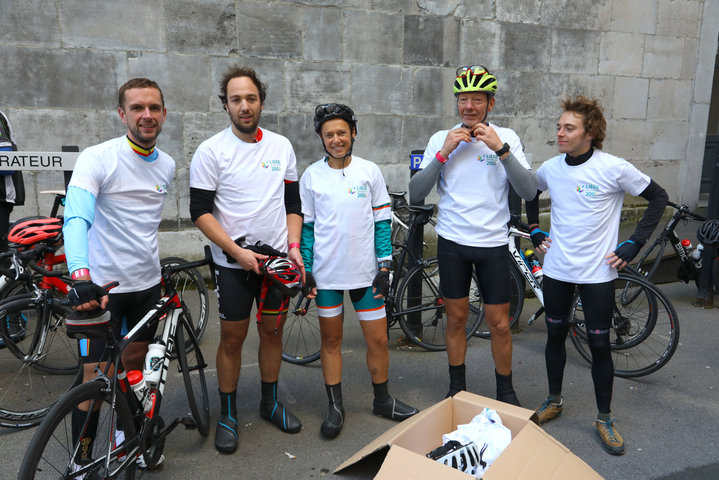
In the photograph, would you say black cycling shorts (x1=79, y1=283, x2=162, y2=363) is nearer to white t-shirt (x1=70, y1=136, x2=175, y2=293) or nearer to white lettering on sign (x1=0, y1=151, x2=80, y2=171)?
white t-shirt (x1=70, y1=136, x2=175, y2=293)

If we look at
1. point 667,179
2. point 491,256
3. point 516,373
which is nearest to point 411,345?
point 516,373

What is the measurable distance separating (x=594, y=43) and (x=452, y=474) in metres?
7.59

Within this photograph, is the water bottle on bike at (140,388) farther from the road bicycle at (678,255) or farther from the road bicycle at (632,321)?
the road bicycle at (678,255)

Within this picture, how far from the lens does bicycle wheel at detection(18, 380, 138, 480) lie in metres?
2.25

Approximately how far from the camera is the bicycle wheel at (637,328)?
4168mm

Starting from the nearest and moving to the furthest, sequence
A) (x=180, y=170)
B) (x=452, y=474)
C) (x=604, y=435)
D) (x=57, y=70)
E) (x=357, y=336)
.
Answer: (x=452, y=474) → (x=604, y=435) → (x=357, y=336) → (x=57, y=70) → (x=180, y=170)

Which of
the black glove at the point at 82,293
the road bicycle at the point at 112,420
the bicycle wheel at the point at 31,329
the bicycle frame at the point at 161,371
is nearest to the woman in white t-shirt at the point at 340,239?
A: the road bicycle at the point at 112,420

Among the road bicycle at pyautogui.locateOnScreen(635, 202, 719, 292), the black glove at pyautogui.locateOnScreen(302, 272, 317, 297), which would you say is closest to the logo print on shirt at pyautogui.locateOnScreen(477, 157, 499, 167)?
the black glove at pyautogui.locateOnScreen(302, 272, 317, 297)

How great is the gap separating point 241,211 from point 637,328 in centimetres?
326

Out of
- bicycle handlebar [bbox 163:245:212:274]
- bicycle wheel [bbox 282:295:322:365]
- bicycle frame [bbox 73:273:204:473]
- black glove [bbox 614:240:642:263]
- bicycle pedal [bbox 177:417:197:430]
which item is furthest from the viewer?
bicycle wheel [bbox 282:295:322:365]

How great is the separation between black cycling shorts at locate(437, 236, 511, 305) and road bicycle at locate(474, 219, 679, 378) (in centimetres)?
104

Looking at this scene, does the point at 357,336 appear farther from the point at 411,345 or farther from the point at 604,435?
the point at 604,435

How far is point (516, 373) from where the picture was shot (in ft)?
14.4

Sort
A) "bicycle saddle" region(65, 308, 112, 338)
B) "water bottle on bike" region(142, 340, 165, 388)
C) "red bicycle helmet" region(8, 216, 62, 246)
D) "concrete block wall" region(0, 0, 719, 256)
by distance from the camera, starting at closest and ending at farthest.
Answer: "bicycle saddle" region(65, 308, 112, 338)
"water bottle on bike" region(142, 340, 165, 388)
"red bicycle helmet" region(8, 216, 62, 246)
"concrete block wall" region(0, 0, 719, 256)
